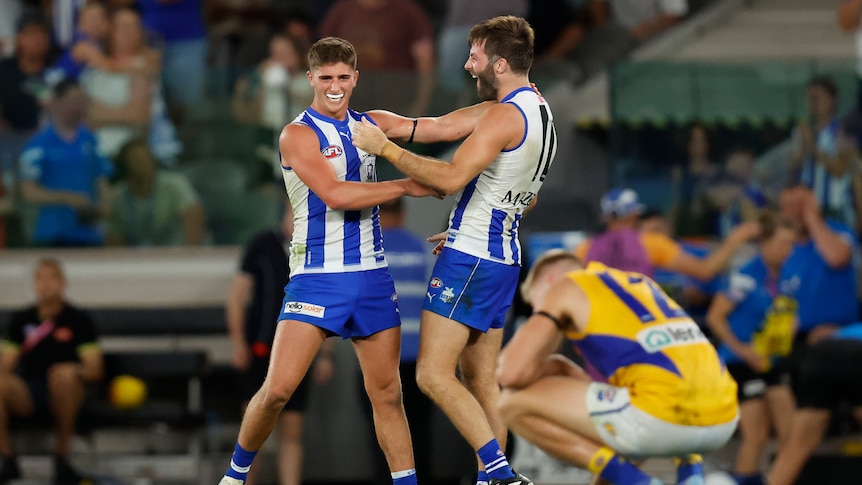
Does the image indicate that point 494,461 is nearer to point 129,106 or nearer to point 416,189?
point 416,189

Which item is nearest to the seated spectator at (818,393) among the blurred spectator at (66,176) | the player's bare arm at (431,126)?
the player's bare arm at (431,126)

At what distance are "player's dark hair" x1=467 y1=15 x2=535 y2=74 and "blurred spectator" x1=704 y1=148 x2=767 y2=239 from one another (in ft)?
16.1

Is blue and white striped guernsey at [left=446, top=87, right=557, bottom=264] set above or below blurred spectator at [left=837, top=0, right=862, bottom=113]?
below

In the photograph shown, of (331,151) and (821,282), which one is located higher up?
(331,151)

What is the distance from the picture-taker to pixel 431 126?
21.4 feet

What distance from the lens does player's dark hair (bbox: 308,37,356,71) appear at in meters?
6.07

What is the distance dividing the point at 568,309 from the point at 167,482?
4558 mm

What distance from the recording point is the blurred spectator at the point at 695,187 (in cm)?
1091

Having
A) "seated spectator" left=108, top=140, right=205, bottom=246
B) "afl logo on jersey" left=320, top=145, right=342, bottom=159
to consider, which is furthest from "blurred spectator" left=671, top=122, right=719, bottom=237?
"afl logo on jersey" left=320, top=145, right=342, bottom=159

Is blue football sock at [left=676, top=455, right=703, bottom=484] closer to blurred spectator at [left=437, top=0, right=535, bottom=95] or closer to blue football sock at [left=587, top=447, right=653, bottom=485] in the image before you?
blue football sock at [left=587, top=447, right=653, bottom=485]

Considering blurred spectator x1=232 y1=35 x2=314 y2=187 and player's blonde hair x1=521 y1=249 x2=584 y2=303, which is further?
blurred spectator x1=232 y1=35 x2=314 y2=187

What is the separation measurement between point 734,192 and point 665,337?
3932mm

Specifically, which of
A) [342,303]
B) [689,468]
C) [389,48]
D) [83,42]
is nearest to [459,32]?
[389,48]

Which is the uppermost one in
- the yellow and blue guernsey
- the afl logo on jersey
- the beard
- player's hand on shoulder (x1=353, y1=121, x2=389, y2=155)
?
the beard
